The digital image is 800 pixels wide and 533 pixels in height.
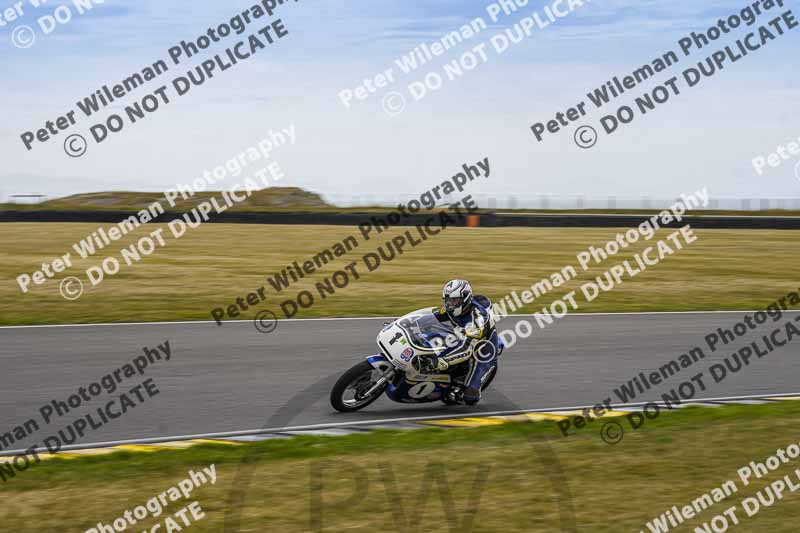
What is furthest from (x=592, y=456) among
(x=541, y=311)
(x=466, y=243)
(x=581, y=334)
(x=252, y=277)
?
(x=466, y=243)

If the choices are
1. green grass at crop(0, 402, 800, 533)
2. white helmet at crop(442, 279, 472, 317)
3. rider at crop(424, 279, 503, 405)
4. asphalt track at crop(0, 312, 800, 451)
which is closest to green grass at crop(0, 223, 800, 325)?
asphalt track at crop(0, 312, 800, 451)

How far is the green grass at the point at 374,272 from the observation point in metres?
18.2

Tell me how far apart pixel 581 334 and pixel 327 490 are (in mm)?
8977

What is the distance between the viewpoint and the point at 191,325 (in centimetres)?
1555

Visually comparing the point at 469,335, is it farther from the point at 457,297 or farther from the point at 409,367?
the point at 409,367

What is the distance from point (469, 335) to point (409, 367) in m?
0.69

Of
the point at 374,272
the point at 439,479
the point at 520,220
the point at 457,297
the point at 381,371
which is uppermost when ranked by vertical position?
the point at 457,297

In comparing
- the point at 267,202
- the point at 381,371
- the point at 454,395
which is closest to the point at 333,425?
the point at 381,371

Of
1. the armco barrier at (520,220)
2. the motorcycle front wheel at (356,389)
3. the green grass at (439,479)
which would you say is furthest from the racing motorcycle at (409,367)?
the armco barrier at (520,220)

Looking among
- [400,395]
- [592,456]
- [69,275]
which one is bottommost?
[592,456]

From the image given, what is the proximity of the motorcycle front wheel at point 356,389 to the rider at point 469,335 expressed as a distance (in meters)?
0.59

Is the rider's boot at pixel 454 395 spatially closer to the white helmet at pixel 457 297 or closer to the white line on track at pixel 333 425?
the white line on track at pixel 333 425

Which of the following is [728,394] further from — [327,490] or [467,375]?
[327,490]

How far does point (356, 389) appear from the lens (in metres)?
9.75
